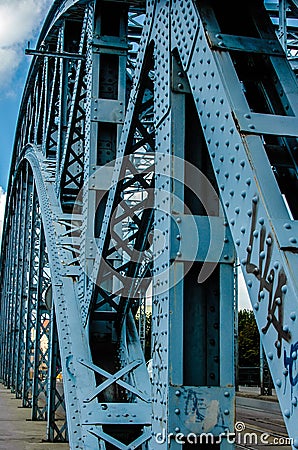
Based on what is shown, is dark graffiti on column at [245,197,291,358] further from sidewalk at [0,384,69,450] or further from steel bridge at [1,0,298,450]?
sidewalk at [0,384,69,450]

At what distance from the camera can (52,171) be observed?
1327 cm

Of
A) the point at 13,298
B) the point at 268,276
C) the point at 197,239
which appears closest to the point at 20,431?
the point at 197,239

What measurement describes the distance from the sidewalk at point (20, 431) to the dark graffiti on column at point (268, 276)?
10.3m

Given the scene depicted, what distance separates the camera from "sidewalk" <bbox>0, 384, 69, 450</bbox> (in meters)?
12.6

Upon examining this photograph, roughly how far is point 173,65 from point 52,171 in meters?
9.50

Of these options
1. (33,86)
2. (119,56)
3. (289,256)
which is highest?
(33,86)

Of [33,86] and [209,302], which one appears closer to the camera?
Answer: [209,302]

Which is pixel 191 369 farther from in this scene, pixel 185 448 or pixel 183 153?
pixel 183 153

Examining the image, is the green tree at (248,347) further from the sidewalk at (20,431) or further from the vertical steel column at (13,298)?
the sidewalk at (20,431)

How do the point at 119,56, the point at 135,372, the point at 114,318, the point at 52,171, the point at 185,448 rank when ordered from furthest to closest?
the point at 52,171 → the point at 119,56 → the point at 114,318 → the point at 135,372 → the point at 185,448

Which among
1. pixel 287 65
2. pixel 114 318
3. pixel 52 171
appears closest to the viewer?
pixel 287 65

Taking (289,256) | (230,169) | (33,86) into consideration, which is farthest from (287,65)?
(33,86)

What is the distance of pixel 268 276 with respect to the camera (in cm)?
261

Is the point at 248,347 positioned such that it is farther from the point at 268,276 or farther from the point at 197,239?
the point at 268,276
